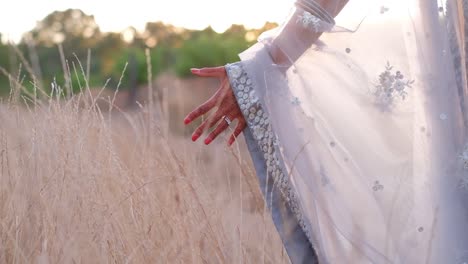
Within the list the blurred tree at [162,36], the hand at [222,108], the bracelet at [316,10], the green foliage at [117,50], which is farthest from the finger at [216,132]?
the blurred tree at [162,36]

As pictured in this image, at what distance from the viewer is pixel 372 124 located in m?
1.66

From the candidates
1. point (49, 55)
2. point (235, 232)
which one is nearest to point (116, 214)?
point (235, 232)

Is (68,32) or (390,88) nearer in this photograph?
(390,88)

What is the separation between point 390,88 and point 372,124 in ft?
0.25

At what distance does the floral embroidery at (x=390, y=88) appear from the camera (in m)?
1.64

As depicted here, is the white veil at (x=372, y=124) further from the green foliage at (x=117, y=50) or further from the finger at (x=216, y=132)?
the green foliage at (x=117, y=50)

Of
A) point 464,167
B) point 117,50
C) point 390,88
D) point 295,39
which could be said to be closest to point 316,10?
point 295,39

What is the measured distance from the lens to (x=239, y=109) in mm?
1732

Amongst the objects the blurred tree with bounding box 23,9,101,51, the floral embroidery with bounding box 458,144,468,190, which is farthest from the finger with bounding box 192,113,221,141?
the blurred tree with bounding box 23,9,101,51

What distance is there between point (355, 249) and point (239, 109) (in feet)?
1.22

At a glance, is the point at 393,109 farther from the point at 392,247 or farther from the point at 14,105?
the point at 14,105

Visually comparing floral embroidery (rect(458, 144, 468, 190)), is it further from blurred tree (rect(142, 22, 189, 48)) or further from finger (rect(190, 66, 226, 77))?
blurred tree (rect(142, 22, 189, 48))

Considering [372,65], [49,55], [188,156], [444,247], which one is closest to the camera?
[444,247]

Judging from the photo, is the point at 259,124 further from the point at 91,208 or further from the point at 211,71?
the point at 91,208
